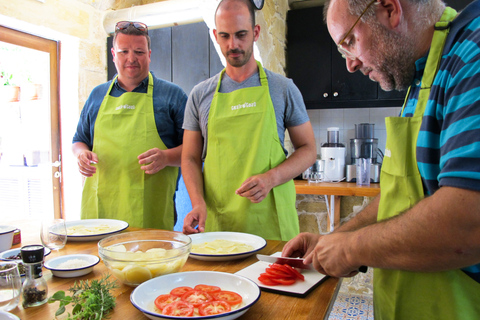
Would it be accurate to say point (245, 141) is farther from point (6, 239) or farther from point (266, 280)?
point (6, 239)

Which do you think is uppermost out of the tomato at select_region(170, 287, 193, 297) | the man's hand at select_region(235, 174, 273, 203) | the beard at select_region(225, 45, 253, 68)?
the beard at select_region(225, 45, 253, 68)

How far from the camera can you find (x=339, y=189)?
3.27 m

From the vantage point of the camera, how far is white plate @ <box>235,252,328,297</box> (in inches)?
36.4

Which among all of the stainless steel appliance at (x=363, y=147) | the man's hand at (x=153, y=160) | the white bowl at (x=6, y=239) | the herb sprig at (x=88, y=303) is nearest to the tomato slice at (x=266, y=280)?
the herb sprig at (x=88, y=303)

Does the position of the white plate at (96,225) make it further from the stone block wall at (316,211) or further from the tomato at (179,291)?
the stone block wall at (316,211)

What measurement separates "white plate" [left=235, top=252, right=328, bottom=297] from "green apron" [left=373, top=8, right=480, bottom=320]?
183 mm

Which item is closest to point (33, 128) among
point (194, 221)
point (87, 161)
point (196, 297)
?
point (87, 161)

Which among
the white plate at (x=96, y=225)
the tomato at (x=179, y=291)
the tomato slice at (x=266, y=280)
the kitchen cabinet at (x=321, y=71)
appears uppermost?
the kitchen cabinet at (x=321, y=71)

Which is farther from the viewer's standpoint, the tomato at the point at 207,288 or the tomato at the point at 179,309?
the tomato at the point at 207,288

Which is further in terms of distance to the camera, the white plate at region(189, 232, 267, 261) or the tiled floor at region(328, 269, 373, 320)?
the tiled floor at region(328, 269, 373, 320)

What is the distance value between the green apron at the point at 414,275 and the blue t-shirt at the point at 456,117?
0.03m

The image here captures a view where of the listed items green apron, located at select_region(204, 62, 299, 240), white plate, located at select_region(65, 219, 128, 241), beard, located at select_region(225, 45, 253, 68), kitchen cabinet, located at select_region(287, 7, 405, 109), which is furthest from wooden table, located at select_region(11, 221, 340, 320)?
kitchen cabinet, located at select_region(287, 7, 405, 109)

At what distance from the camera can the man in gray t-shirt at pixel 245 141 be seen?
1.71 meters

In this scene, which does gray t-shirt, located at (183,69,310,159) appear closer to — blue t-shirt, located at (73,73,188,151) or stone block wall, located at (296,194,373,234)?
blue t-shirt, located at (73,73,188,151)
